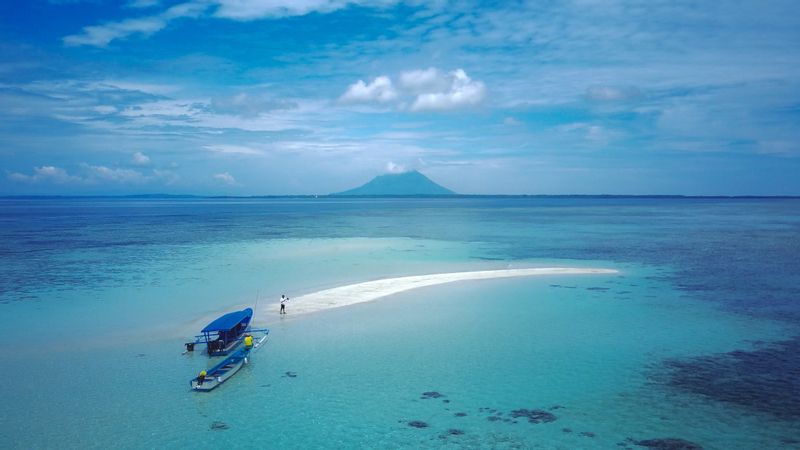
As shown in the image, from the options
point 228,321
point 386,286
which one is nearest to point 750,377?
point 228,321

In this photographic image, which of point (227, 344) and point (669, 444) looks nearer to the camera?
point (669, 444)

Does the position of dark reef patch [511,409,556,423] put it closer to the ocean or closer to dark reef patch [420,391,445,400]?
the ocean

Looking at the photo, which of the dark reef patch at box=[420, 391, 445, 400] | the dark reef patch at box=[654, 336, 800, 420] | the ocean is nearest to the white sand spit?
the ocean

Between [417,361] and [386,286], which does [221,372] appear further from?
[386,286]

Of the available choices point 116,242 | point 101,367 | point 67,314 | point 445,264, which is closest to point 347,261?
point 445,264

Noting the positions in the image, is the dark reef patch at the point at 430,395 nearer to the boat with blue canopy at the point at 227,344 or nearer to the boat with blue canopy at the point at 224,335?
the boat with blue canopy at the point at 227,344

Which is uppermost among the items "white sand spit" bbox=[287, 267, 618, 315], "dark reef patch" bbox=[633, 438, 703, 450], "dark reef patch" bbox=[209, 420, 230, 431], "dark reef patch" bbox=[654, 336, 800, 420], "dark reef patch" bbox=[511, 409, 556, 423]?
"white sand spit" bbox=[287, 267, 618, 315]

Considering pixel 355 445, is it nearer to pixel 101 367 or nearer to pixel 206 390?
pixel 206 390
